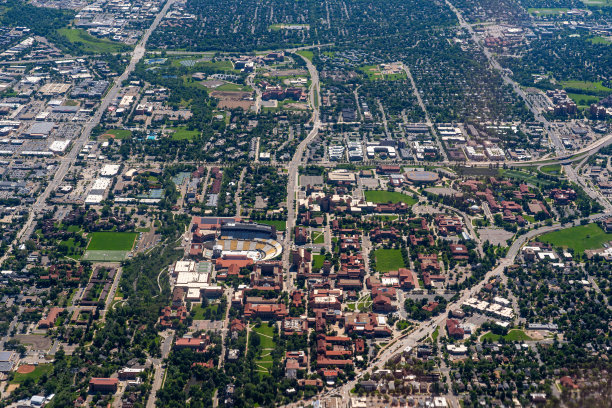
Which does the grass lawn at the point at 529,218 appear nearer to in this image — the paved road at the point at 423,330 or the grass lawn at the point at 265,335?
the paved road at the point at 423,330

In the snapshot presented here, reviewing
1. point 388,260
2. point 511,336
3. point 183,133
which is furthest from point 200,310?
point 183,133

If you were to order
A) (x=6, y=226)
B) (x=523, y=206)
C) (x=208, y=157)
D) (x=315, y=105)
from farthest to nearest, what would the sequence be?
(x=315, y=105) < (x=208, y=157) < (x=523, y=206) < (x=6, y=226)

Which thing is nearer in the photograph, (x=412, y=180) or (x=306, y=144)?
(x=412, y=180)

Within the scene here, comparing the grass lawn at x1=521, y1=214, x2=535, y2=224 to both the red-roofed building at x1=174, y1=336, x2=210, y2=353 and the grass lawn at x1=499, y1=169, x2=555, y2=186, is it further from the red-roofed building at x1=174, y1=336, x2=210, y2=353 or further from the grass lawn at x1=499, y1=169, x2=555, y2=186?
the red-roofed building at x1=174, y1=336, x2=210, y2=353

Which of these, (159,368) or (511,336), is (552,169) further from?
(159,368)

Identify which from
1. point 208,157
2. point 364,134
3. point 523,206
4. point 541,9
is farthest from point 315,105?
point 541,9

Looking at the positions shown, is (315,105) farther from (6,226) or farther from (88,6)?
(88,6)

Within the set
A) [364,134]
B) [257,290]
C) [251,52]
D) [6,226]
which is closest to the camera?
[257,290]
